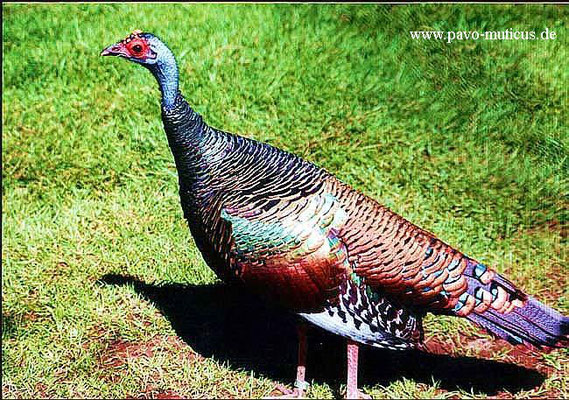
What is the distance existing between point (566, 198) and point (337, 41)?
238 centimetres

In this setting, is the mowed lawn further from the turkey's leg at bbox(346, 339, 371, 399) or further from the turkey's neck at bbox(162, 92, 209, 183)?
the turkey's neck at bbox(162, 92, 209, 183)

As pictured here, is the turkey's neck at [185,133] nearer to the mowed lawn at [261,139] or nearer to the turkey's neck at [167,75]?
the turkey's neck at [167,75]

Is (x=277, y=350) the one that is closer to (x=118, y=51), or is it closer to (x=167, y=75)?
(x=167, y=75)

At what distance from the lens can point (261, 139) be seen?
19.1ft

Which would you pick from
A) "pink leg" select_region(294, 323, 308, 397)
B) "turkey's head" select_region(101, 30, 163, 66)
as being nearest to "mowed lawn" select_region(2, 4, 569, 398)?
"pink leg" select_region(294, 323, 308, 397)

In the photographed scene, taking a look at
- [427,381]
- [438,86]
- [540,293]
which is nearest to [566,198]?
[540,293]

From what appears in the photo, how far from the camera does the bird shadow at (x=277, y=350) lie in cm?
399

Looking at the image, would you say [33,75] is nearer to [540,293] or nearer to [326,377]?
[326,377]

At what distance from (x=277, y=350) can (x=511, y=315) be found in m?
1.33

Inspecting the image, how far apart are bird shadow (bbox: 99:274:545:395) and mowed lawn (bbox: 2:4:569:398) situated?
0.04 ft

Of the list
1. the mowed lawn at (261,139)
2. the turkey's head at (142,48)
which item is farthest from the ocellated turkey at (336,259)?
the mowed lawn at (261,139)

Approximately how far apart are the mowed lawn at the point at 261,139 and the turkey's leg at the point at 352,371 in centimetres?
27

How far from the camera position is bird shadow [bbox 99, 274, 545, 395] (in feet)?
13.1

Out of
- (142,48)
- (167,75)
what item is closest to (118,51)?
(142,48)
